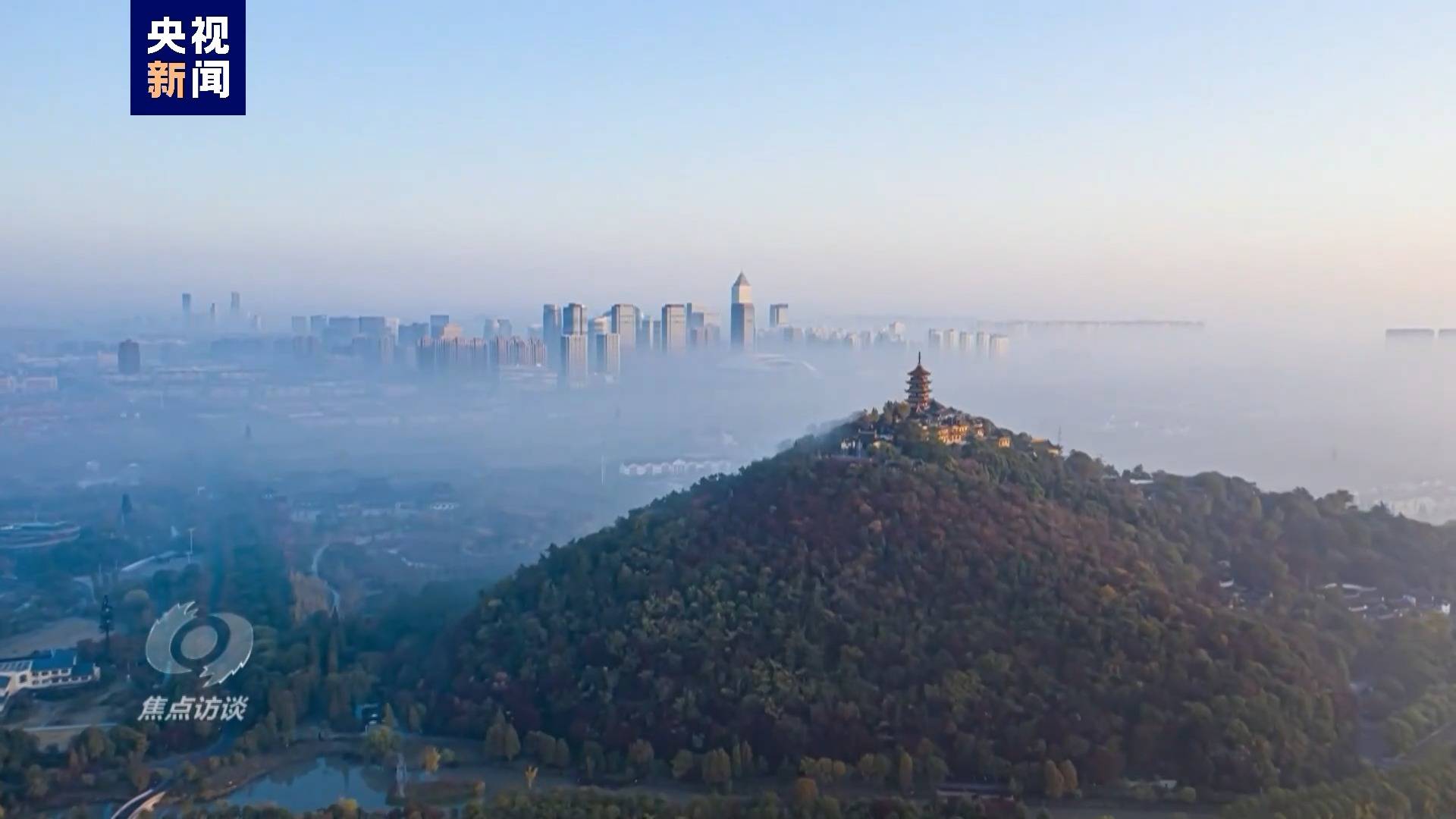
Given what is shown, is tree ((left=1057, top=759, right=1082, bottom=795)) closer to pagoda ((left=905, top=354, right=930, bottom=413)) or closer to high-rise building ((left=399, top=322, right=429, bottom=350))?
pagoda ((left=905, top=354, right=930, bottom=413))

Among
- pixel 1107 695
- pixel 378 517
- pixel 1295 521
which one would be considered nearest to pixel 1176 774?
pixel 1107 695

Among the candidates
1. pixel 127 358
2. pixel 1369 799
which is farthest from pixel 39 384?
pixel 1369 799

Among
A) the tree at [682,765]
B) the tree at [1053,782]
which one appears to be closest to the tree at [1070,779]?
the tree at [1053,782]

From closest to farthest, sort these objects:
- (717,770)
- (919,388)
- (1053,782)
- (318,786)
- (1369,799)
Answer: (1369,799)
(1053,782)
(717,770)
(318,786)
(919,388)

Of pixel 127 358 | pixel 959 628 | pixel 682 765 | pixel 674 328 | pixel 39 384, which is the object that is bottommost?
pixel 682 765

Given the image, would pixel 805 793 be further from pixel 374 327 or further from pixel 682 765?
pixel 374 327

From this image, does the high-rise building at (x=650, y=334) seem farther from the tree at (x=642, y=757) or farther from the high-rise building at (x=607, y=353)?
the tree at (x=642, y=757)

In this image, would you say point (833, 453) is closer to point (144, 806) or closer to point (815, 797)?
point (815, 797)

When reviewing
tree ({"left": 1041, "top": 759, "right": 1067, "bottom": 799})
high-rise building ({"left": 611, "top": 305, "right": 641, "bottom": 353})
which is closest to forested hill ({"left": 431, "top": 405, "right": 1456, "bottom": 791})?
tree ({"left": 1041, "top": 759, "right": 1067, "bottom": 799})
